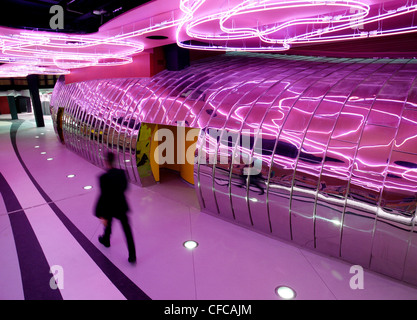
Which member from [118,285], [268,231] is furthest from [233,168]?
[118,285]

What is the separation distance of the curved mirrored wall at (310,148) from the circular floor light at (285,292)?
54.6 inches

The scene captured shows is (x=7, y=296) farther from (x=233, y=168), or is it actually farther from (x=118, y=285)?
(x=233, y=168)

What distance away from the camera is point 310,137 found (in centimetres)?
542

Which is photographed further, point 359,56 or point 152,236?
point 359,56

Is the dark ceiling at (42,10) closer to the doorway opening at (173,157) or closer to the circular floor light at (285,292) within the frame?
the doorway opening at (173,157)

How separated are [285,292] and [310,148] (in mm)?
2768

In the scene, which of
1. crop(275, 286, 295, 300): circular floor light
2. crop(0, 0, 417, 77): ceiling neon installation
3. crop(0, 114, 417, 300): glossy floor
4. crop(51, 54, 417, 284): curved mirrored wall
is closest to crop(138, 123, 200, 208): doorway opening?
crop(51, 54, 417, 284): curved mirrored wall

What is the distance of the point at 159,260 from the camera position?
5391 mm

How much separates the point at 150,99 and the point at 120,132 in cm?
172

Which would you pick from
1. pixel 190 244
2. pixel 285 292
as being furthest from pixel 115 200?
pixel 285 292

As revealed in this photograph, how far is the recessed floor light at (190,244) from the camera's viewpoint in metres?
5.85

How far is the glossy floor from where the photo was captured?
4.56 meters

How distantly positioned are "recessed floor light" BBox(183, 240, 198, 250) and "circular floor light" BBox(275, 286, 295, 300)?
202cm

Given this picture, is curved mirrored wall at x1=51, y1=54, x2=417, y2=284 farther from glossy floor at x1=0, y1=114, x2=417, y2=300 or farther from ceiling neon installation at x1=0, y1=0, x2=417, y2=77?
ceiling neon installation at x1=0, y1=0, x2=417, y2=77
